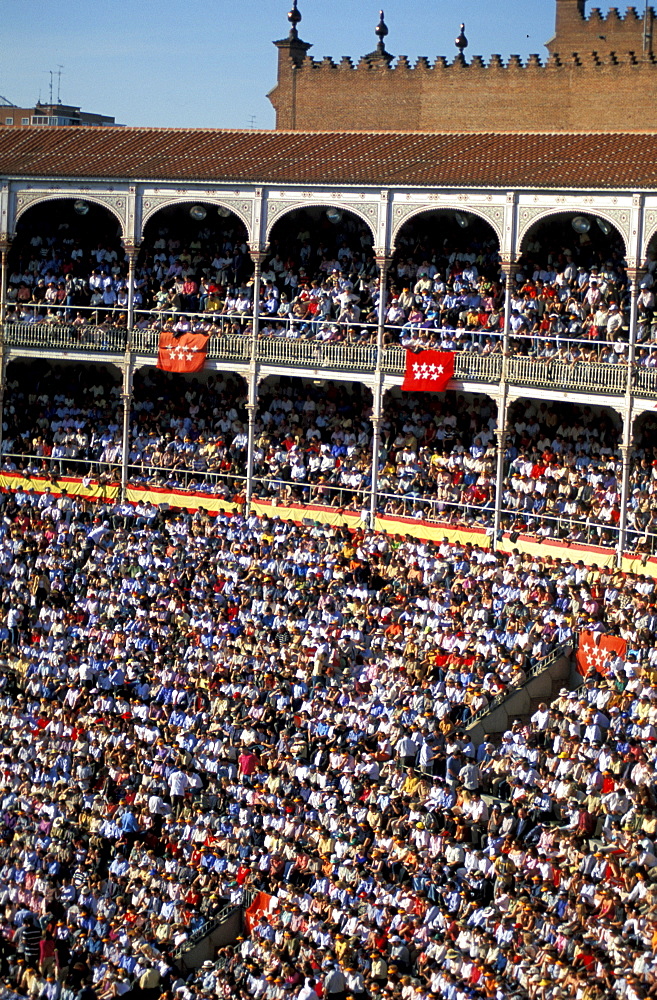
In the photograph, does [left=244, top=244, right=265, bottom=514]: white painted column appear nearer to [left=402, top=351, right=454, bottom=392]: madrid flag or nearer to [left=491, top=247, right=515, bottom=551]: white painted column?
[left=402, top=351, right=454, bottom=392]: madrid flag

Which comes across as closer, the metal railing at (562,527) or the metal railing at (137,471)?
the metal railing at (562,527)

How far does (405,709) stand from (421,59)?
3431 centimetres

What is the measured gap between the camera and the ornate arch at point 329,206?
46.3 m

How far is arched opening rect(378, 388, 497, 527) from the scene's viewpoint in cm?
4466

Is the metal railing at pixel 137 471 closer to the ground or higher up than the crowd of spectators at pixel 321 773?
higher up

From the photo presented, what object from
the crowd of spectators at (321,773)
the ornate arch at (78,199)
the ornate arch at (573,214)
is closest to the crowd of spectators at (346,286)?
the ornate arch at (573,214)

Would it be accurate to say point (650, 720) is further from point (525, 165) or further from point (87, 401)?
point (87, 401)

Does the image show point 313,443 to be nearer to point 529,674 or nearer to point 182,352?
point 182,352

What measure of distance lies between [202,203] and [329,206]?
13.2ft

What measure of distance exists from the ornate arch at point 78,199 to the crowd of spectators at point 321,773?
33.1 feet

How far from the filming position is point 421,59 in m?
64.0

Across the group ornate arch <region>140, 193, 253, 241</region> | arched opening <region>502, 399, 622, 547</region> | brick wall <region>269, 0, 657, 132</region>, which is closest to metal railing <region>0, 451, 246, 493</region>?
ornate arch <region>140, 193, 253, 241</region>

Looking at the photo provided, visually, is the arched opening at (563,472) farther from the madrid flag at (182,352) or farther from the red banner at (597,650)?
the madrid flag at (182,352)

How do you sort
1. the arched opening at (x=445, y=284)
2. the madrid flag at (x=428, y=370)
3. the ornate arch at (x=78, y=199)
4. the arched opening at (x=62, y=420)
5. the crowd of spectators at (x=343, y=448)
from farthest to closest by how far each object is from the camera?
the arched opening at (x=62, y=420) → the ornate arch at (x=78, y=199) → the arched opening at (x=445, y=284) → the madrid flag at (x=428, y=370) → the crowd of spectators at (x=343, y=448)
